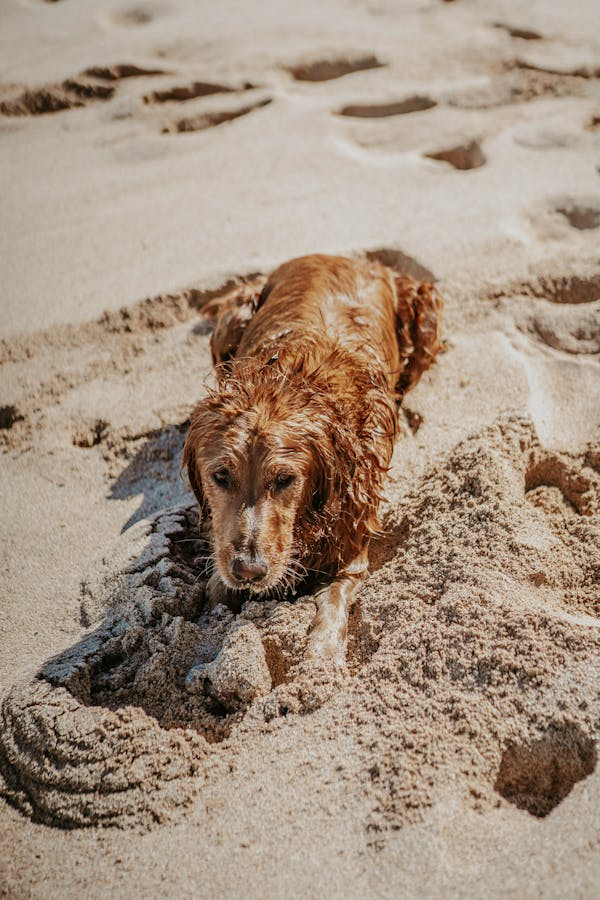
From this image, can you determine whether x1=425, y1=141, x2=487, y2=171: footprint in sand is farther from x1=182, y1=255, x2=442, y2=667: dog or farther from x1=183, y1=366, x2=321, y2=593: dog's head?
x1=183, y1=366, x2=321, y2=593: dog's head

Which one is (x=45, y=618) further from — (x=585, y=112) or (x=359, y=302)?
(x=585, y=112)

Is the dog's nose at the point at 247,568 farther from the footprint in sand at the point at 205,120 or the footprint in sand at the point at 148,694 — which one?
the footprint in sand at the point at 205,120

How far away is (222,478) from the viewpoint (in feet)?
10.9

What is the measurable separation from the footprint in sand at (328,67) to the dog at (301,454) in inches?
153

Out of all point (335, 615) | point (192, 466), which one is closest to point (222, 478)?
point (192, 466)

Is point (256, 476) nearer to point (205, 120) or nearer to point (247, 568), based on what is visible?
point (247, 568)

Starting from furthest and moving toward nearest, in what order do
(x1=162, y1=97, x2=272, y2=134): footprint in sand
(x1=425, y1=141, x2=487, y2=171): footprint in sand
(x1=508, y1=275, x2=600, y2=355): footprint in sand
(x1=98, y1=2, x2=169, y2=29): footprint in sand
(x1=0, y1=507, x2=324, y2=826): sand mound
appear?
(x1=98, y1=2, x2=169, y2=29): footprint in sand
(x1=162, y1=97, x2=272, y2=134): footprint in sand
(x1=425, y1=141, x2=487, y2=171): footprint in sand
(x1=508, y1=275, x2=600, y2=355): footprint in sand
(x1=0, y1=507, x2=324, y2=826): sand mound

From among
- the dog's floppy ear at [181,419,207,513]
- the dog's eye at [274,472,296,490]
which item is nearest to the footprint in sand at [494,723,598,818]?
the dog's eye at [274,472,296,490]

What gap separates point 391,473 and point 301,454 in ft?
2.77

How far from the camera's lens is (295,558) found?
3562 mm

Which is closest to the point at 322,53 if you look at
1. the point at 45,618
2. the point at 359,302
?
the point at 359,302

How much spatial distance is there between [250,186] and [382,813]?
16.1ft

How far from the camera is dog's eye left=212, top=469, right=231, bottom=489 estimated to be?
10.9ft

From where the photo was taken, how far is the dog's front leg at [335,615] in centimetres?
310
